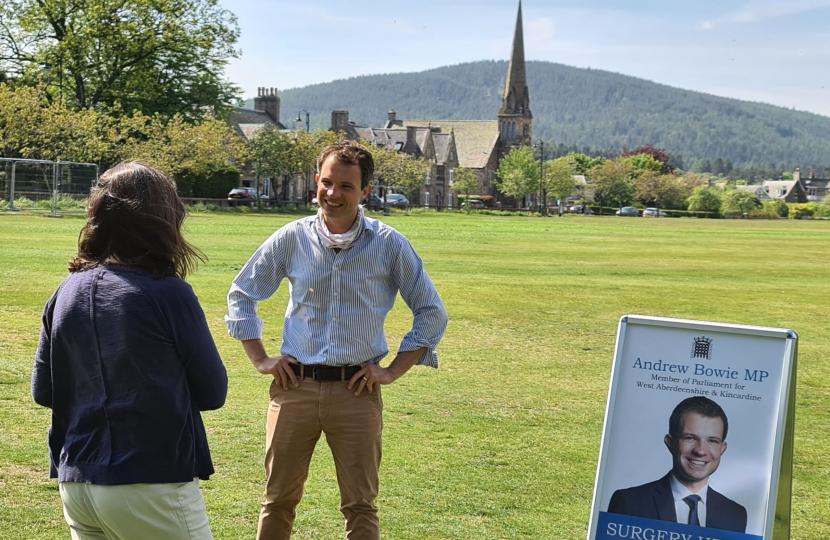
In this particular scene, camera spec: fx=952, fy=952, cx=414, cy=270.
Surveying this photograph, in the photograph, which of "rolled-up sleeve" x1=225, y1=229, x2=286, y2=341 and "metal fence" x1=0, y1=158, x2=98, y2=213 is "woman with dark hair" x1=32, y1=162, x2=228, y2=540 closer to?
"rolled-up sleeve" x1=225, y1=229, x2=286, y2=341

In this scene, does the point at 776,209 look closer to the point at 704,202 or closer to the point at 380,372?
the point at 704,202

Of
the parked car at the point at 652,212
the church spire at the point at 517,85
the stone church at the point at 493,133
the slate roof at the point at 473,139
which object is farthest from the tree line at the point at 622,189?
the church spire at the point at 517,85

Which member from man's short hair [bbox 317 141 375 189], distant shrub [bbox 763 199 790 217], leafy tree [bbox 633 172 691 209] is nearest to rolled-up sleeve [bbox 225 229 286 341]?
man's short hair [bbox 317 141 375 189]

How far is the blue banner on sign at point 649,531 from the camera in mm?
3922

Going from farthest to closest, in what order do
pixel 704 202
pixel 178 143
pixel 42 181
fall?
1. pixel 704 202
2. pixel 178 143
3. pixel 42 181

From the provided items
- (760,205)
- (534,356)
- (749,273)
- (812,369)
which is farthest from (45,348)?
(760,205)

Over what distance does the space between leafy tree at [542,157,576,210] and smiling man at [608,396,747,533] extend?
114 meters

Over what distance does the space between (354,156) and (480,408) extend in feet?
17.3

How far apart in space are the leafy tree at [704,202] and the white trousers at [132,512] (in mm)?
132090

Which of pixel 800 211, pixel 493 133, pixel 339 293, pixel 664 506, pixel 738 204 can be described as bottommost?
pixel 800 211

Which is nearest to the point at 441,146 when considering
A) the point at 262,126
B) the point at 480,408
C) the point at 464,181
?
the point at 464,181

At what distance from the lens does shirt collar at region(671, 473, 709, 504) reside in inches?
157

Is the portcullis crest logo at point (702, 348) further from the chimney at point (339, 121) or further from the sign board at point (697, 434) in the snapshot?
the chimney at point (339, 121)

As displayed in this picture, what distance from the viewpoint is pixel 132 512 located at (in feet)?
9.96
